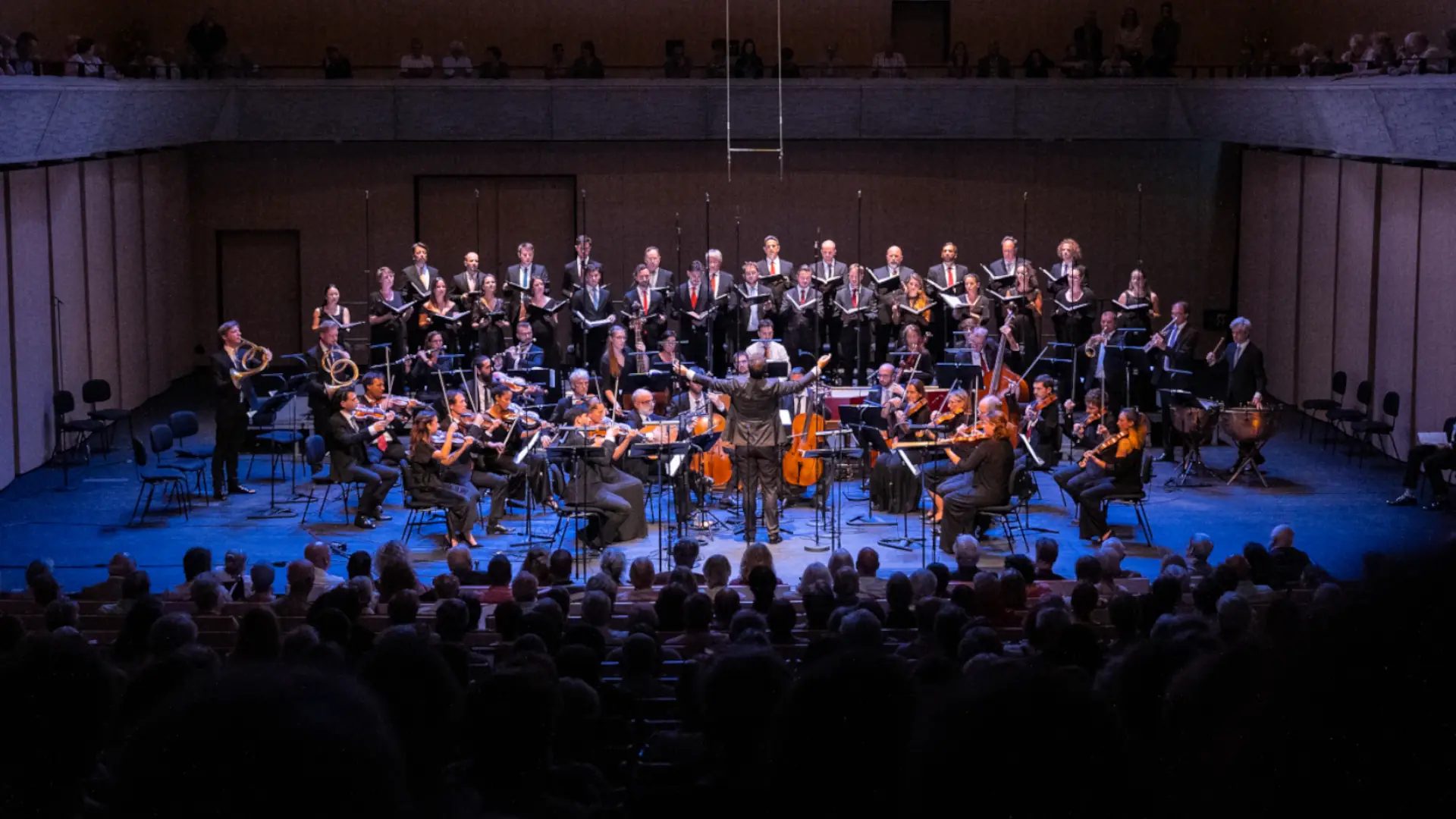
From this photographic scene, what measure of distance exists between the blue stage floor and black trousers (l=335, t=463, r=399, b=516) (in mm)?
237

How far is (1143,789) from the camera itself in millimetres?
1579

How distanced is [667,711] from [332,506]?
27.8 feet

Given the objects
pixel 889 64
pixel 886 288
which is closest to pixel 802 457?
pixel 886 288

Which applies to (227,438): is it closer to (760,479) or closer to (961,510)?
(760,479)

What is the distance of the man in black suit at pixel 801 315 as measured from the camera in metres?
17.1

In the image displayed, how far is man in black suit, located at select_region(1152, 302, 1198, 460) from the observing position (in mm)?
15310

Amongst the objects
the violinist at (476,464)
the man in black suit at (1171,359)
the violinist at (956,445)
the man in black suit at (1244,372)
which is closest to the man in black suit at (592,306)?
the violinist at (476,464)

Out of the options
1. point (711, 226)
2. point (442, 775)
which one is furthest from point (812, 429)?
point (442, 775)

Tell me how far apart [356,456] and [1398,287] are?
10.5 metres

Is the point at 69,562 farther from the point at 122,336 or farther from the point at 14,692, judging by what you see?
the point at 14,692

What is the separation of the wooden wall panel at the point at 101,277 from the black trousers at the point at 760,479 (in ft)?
28.2

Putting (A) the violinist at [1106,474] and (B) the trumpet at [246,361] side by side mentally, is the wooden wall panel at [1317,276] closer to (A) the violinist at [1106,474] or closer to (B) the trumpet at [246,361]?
(A) the violinist at [1106,474]

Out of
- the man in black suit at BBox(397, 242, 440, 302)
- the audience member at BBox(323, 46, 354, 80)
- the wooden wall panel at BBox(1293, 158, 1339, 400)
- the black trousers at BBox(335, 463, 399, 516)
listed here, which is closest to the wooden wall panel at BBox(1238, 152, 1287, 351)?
the wooden wall panel at BBox(1293, 158, 1339, 400)

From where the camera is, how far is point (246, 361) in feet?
46.0
